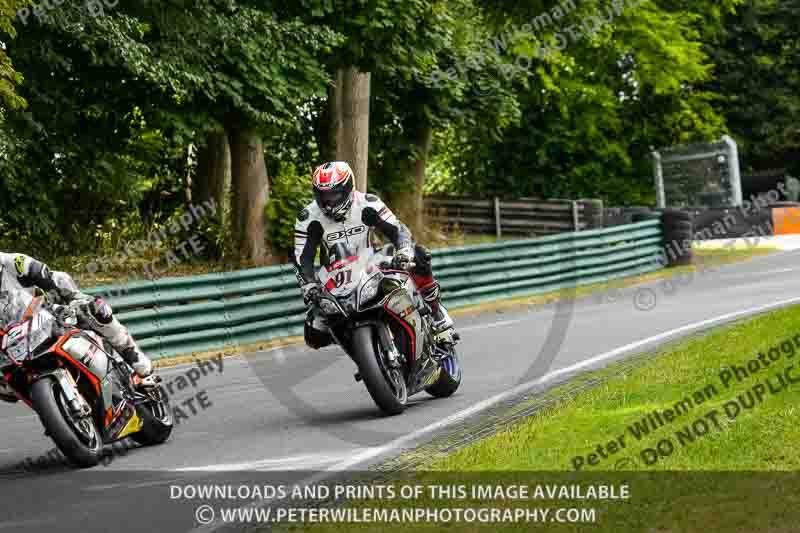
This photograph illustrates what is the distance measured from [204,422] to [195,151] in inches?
731

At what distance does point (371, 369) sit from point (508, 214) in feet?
103

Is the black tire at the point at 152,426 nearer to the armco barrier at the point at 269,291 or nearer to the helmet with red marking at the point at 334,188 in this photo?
the helmet with red marking at the point at 334,188

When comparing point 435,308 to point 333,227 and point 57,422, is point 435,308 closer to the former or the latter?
point 333,227

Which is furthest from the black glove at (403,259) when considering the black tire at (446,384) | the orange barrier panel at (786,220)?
the orange barrier panel at (786,220)

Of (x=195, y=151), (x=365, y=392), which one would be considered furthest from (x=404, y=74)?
(x=365, y=392)

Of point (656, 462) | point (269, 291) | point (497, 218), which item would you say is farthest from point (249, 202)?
point (656, 462)

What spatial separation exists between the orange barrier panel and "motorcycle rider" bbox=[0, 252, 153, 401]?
27640mm

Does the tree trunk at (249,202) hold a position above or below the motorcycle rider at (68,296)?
above

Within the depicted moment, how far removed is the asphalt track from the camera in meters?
8.81

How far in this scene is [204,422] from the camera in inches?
474

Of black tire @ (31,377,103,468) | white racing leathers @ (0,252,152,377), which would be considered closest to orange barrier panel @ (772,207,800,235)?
white racing leathers @ (0,252,152,377)

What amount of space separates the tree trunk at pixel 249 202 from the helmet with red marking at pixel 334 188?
1419 centimetres

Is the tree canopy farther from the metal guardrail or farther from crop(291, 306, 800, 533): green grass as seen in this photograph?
crop(291, 306, 800, 533): green grass

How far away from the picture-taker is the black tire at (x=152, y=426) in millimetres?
10617
